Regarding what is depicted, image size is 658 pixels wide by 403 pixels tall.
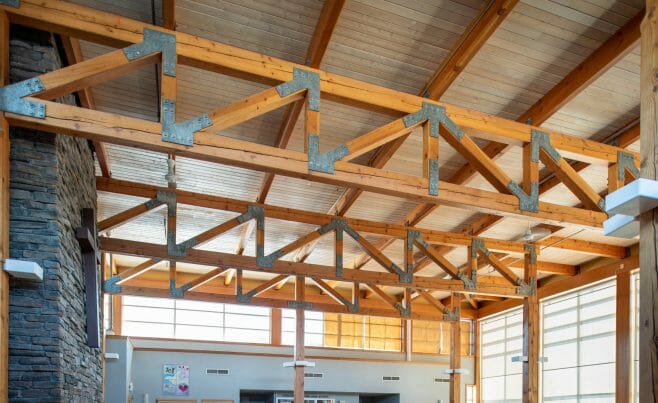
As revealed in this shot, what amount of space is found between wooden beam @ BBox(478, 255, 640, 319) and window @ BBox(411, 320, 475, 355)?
1943mm

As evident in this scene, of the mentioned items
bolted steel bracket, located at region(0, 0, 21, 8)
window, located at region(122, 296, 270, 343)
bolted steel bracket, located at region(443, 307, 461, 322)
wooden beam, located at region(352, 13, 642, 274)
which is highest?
wooden beam, located at region(352, 13, 642, 274)

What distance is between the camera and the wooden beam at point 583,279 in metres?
13.4

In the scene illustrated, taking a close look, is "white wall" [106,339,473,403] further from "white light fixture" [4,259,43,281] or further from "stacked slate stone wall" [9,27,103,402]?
"white light fixture" [4,259,43,281]

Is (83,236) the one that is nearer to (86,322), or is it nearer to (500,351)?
(86,322)

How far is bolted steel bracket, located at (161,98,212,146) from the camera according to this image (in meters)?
4.75

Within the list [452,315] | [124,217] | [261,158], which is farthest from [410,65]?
[452,315]

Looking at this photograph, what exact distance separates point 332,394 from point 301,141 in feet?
39.6

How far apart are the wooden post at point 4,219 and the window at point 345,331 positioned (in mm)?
14851

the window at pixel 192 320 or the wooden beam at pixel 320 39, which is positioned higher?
the wooden beam at pixel 320 39

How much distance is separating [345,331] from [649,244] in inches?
726

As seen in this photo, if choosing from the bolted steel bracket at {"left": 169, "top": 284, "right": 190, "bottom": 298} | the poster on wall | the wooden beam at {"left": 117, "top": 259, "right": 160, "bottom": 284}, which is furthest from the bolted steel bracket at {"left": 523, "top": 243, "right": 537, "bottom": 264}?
the poster on wall

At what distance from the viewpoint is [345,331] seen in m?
19.7

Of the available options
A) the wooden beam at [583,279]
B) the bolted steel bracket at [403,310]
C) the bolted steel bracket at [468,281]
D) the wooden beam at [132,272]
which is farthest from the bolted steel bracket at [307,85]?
the wooden beam at [583,279]

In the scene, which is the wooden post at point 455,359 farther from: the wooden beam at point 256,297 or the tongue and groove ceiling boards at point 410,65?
the tongue and groove ceiling boards at point 410,65
